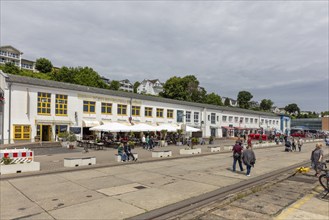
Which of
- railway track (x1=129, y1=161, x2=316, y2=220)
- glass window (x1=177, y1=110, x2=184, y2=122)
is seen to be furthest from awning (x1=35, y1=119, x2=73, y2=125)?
railway track (x1=129, y1=161, x2=316, y2=220)

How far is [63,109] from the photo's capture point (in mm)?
29797

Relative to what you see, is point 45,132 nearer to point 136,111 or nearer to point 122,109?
point 122,109

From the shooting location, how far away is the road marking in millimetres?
6418

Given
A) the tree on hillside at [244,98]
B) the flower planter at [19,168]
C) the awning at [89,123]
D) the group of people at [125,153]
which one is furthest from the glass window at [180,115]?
the tree on hillside at [244,98]

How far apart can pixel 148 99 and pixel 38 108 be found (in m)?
16.9

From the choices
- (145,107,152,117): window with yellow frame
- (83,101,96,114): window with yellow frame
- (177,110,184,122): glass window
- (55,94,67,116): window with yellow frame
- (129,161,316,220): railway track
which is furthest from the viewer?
(177,110,184,122): glass window

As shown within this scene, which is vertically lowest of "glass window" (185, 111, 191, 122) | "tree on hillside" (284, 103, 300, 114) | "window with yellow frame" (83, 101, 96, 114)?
"glass window" (185, 111, 191, 122)

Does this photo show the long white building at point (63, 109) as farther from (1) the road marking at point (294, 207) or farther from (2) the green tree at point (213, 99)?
(2) the green tree at point (213, 99)

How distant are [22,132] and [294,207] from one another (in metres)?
27.0

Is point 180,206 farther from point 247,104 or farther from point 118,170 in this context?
point 247,104

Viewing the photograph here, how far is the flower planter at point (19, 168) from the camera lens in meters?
11.6

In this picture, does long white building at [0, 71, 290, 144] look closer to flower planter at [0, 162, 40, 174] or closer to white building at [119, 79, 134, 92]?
flower planter at [0, 162, 40, 174]

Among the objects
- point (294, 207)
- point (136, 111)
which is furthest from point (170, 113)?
point (294, 207)

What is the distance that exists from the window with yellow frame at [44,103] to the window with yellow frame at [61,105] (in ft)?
3.42
